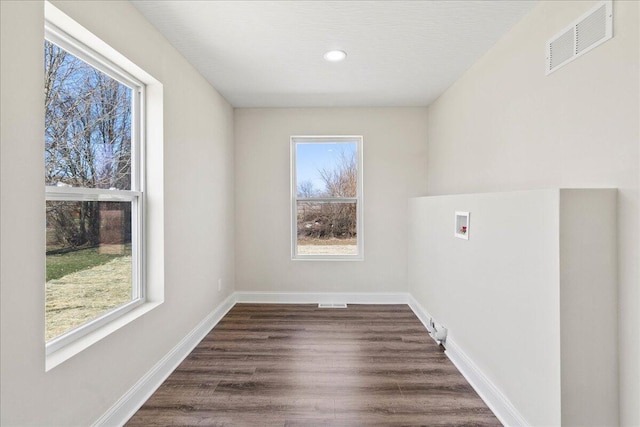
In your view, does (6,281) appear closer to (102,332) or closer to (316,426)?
(102,332)

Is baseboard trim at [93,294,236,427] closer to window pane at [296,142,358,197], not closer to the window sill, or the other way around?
the window sill

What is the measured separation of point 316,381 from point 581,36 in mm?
2591

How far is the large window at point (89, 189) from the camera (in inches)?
60.8

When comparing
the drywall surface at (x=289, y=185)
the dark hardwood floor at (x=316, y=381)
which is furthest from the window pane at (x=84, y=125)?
the drywall surface at (x=289, y=185)

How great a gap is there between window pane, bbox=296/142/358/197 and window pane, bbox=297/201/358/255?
187mm

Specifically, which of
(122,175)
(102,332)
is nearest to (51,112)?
(122,175)

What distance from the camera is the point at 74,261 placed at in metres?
1.67

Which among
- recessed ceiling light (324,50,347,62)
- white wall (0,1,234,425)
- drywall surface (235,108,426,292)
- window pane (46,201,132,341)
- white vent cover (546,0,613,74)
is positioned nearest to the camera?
white wall (0,1,234,425)

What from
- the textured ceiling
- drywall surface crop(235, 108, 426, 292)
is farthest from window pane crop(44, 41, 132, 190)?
drywall surface crop(235, 108, 426, 292)

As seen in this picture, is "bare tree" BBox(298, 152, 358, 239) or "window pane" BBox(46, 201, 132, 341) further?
"bare tree" BBox(298, 152, 358, 239)

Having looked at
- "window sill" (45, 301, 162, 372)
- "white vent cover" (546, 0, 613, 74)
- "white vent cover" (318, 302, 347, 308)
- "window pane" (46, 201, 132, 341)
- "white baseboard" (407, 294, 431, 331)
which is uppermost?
"white vent cover" (546, 0, 613, 74)

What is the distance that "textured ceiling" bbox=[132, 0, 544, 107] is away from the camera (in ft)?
6.54

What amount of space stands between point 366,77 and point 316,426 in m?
2.89

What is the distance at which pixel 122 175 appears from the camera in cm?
209
